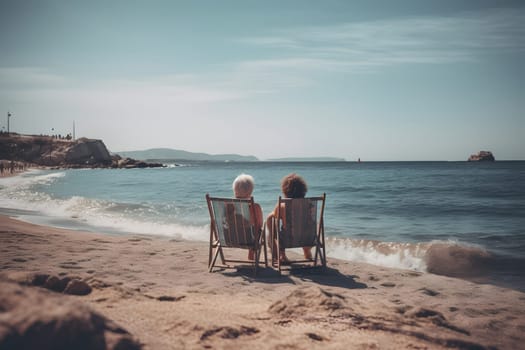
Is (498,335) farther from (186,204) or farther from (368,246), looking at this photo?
(186,204)

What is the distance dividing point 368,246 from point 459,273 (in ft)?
7.10

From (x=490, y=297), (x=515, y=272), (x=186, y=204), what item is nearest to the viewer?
(x=490, y=297)

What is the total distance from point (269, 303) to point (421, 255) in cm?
461

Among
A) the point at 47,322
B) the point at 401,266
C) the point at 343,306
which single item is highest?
the point at 47,322

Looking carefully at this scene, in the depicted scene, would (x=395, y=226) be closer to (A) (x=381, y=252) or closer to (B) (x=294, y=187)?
(A) (x=381, y=252)

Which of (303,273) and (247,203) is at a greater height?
(247,203)

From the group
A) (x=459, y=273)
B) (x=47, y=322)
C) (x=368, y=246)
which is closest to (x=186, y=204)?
(x=368, y=246)

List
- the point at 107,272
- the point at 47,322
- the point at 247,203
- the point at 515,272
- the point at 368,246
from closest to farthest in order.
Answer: the point at 47,322, the point at 107,272, the point at 247,203, the point at 515,272, the point at 368,246

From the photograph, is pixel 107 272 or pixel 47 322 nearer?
pixel 47 322

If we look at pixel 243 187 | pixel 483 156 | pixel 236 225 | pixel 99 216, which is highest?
pixel 483 156

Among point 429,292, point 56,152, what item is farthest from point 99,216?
point 56,152

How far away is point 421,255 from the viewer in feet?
23.5

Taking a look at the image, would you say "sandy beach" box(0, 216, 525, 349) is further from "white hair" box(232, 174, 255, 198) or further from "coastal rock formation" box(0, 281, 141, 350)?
"white hair" box(232, 174, 255, 198)

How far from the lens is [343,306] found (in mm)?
3312
